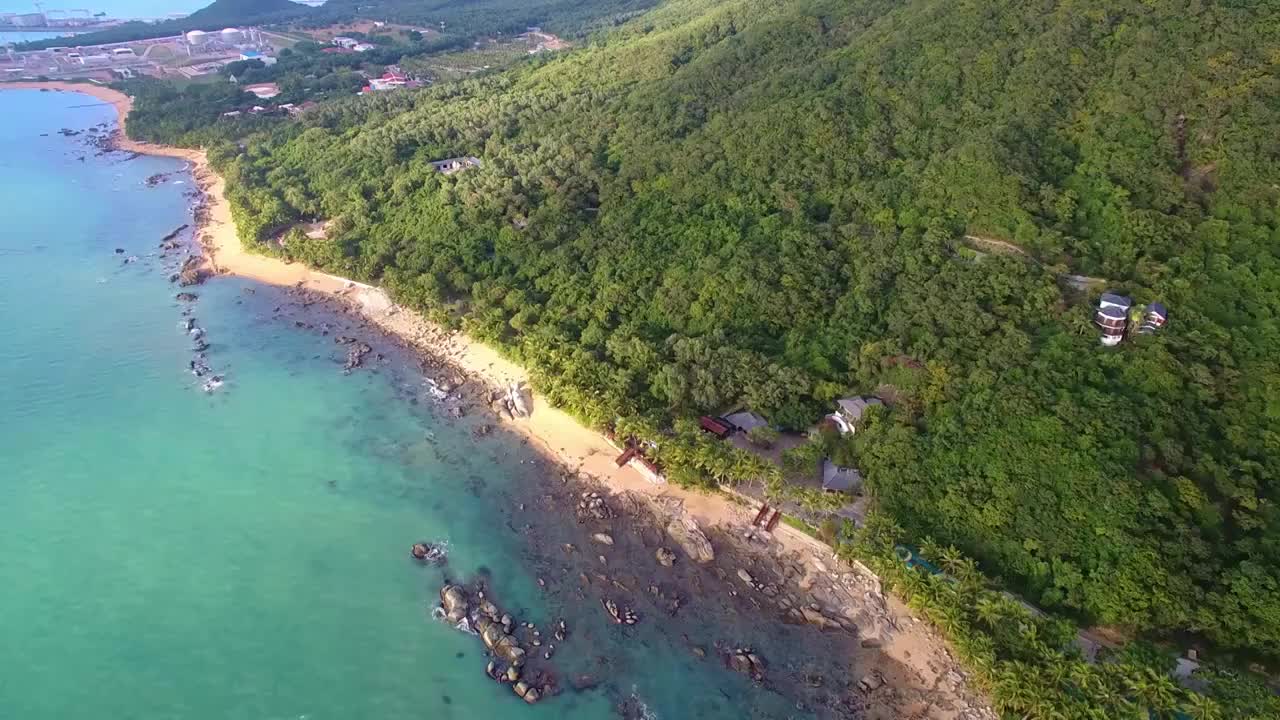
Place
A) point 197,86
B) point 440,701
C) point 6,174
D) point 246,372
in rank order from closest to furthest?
1. point 440,701
2. point 246,372
3. point 6,174
4. point 197,86

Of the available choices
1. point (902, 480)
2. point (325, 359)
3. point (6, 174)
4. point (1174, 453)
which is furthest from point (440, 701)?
point (6, 174)

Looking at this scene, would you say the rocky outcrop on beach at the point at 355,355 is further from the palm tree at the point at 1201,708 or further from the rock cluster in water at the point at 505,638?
the palm tree at the point at 1201,708

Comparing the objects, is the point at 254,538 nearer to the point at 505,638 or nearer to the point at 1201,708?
the point at 505,638

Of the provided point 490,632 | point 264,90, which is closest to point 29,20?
point 264,90

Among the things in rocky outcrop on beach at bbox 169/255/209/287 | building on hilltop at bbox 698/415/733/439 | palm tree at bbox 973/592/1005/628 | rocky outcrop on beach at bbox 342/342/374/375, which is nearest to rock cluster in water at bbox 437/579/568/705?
building on hilltop at bbox 698/415/733/439

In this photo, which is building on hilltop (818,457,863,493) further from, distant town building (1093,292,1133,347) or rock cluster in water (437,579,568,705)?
distant town building (1093,292,1133,347)

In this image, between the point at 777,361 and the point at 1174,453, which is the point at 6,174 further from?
the point at 1174,453

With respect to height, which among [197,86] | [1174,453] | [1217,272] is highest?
[197,86]
